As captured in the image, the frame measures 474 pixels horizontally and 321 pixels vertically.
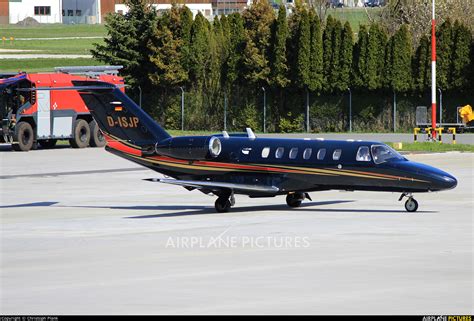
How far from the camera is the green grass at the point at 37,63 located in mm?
94762

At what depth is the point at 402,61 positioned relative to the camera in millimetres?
64750

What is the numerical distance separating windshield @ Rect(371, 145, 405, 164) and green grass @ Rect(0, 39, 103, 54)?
82.3 metres

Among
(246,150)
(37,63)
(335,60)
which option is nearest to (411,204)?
(246,150)

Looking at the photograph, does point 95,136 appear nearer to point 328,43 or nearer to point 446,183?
point 328,43

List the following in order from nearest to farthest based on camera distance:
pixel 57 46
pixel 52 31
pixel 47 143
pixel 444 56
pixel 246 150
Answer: pixel 246 150, pixel 47 143, pixel 444 56, pixel 57 46, pixel 52 31

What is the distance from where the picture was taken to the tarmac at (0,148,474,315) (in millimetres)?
17562

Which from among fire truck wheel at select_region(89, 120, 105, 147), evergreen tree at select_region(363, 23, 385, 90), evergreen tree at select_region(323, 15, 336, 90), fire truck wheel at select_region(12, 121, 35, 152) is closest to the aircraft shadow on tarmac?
fire truck wheel at select_region(12, 121, 35, 152)

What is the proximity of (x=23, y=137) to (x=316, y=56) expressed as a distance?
19.0 metres

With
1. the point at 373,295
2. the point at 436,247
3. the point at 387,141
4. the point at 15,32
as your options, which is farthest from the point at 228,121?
the point at 15,32

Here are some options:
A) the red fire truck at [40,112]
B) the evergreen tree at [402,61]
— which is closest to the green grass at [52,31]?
the evergreen tree at [402,61]

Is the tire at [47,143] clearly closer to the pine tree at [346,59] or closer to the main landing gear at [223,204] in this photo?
the pine tree at [346,59]

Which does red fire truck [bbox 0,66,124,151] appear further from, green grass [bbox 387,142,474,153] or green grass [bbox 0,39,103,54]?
green grass [bbox 0,39,103,54]

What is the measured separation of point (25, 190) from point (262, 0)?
115ft

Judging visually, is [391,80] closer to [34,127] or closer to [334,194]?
[34,127]
